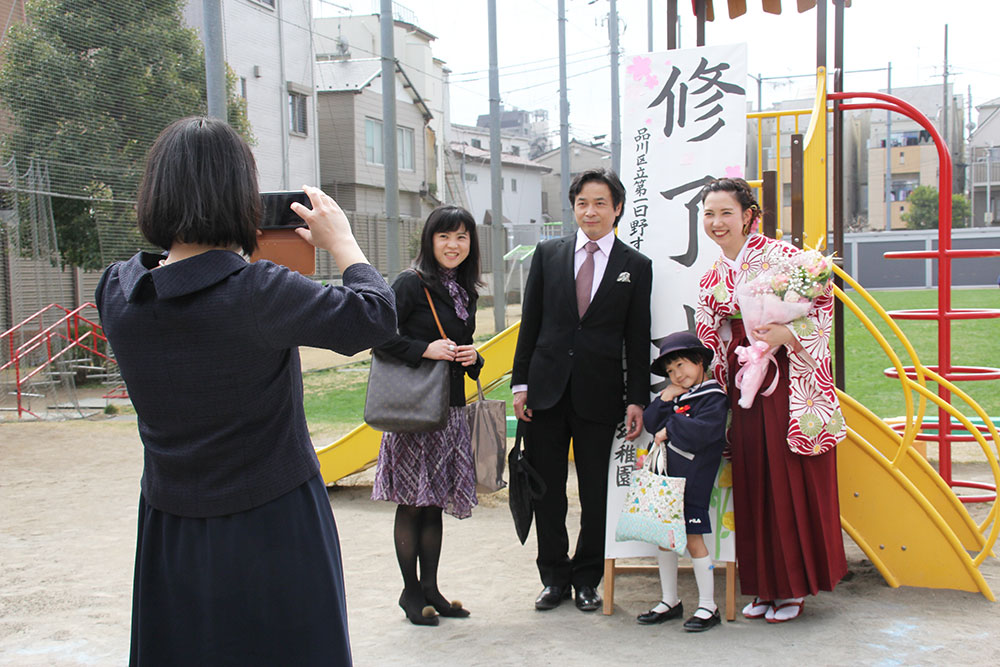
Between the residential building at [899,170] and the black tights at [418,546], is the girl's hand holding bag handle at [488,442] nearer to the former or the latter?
the black tights at [418,546]

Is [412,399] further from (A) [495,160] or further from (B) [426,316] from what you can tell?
(A) [495,160]

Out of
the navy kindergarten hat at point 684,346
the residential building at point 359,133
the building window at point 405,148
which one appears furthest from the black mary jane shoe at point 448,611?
the building window at point 405,148

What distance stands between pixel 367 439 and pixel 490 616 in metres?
2.37

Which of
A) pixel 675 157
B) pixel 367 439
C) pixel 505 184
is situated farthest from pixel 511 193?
pixel 675 157

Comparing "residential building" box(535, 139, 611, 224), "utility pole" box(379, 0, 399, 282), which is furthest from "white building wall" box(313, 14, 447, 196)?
"utility pole" box(379, 0, 399, 282)

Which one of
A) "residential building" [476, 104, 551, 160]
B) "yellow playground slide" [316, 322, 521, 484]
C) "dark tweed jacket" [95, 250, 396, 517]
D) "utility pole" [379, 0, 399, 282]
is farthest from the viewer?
"residential building" [476, 104, 551, 160]

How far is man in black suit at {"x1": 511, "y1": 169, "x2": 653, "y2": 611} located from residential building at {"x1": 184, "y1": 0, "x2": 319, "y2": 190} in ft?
57.5

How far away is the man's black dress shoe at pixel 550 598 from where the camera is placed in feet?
13.2

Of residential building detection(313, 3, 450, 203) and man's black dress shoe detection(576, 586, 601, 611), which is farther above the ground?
residential building detection(313, 3, 450, 203)

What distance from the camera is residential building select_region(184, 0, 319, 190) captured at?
67.2 feet

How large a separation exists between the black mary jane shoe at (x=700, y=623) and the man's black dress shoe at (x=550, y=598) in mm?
624

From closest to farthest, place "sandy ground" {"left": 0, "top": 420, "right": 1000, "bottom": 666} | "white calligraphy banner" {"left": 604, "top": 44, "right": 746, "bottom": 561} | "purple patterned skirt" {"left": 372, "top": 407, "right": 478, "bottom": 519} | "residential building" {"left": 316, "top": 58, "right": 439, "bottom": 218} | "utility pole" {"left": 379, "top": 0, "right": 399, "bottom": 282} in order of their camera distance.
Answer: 1. "sandy ground" {"left": 0, "top": 420, "right": 1000, "bottom": 666}
2. "purple patterned skirt" {"left": 372, "top": 407, "right": 478, "bottom": 519}
3. "white calligraphy banner" {"left": 604, "top": 44, "right": 746, "bottom": 561}
4. "utility pole" {"left": 379, "top": 0, "right": 399, "bottom": 282}
5. "residential building" {"left": 316, "top": 58, "right": 439, "bottom": 218}

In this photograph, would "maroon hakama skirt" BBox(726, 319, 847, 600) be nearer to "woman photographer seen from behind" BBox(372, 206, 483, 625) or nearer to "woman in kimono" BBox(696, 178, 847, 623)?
"woman in kimono" BBox(696, 178, 847, 623)

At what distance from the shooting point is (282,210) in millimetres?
1971
